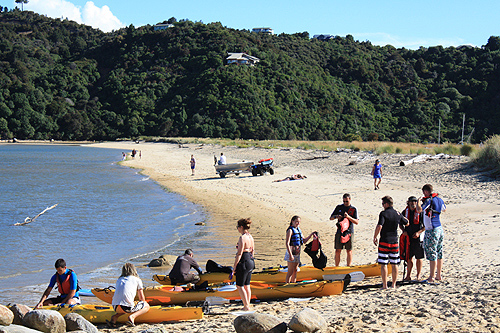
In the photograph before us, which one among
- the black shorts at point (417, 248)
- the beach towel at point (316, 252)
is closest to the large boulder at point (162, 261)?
the beach towel at point (316, 252)

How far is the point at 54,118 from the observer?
3831 inches

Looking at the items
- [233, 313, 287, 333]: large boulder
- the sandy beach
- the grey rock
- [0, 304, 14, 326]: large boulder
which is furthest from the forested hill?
the grey rock

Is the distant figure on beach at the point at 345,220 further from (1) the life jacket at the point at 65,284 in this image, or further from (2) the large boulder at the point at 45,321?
(2) the large boulder at the point at 45,321

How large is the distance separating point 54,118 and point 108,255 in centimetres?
9423

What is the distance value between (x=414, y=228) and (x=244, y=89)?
80595 millimetres

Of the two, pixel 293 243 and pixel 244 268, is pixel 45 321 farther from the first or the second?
pixel 293 243

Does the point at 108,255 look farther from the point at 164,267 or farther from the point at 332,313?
the point at 332,313

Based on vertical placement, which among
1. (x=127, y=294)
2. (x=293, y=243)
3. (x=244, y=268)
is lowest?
(x=127, y=294)

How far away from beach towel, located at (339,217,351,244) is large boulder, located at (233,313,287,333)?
3.02 m

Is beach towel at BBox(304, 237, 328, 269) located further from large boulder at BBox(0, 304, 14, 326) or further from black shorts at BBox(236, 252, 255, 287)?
large boulder at BBox(0, 304, 14, 326)

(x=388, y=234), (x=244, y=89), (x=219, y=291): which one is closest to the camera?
(x=388, y=234)

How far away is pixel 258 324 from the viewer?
5402mm

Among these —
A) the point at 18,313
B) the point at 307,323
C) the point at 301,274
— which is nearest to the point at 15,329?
the point at 18,313

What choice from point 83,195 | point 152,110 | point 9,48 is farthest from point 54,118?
point 83,195
